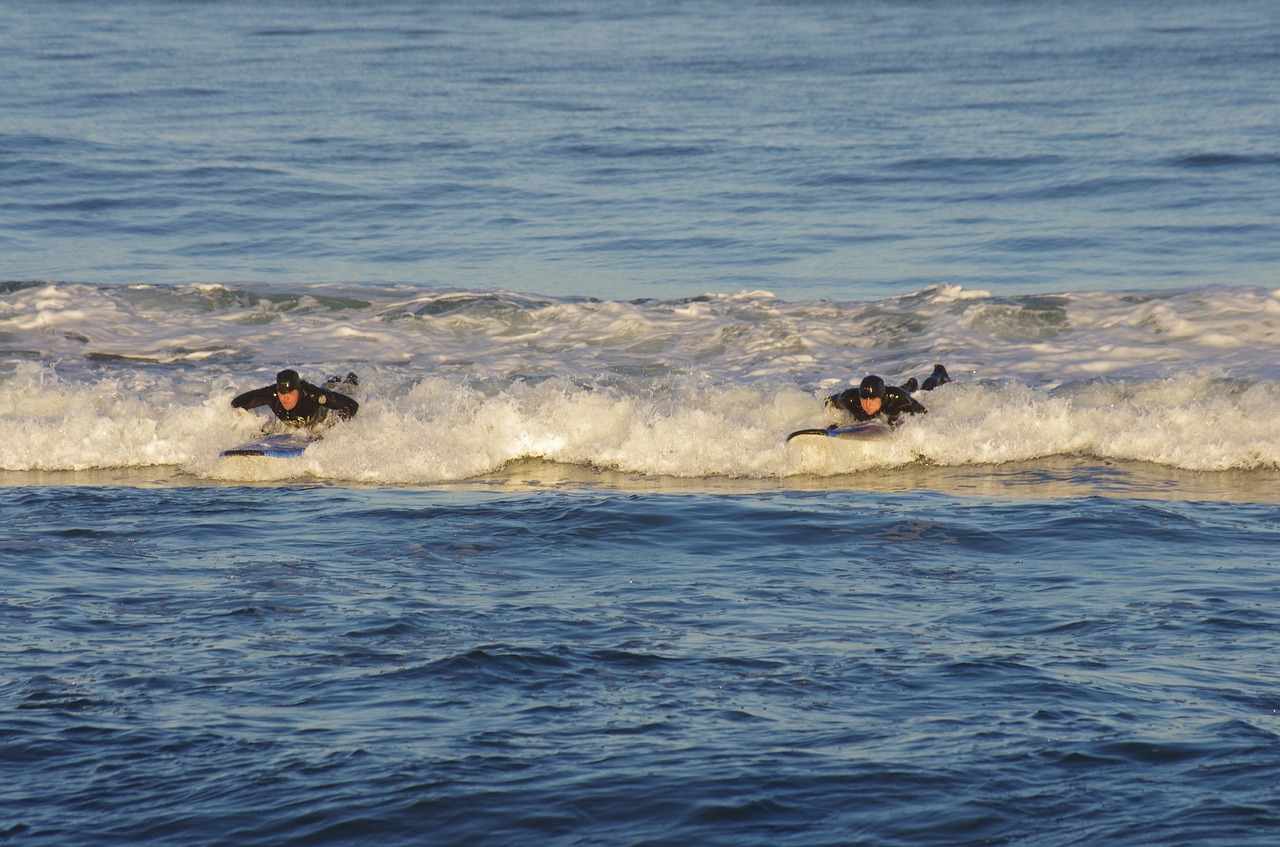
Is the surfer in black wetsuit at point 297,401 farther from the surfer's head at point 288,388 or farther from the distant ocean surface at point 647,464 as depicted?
the distant ocean surface at point 647,464

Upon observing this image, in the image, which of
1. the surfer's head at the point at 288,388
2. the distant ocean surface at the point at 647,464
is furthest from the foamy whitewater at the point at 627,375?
the surfer's head at the point at 288,388

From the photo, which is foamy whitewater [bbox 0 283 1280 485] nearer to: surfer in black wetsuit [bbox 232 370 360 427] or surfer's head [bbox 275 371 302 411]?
surfer in black wetsuit [bbox 232 370 360 427]

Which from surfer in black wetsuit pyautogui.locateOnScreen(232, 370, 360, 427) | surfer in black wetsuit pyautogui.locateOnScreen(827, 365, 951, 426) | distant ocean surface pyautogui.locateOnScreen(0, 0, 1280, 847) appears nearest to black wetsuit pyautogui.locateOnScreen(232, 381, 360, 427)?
surfer in black wetsuit pyautogui.locateOnScreen(232, 370, 360, 427)

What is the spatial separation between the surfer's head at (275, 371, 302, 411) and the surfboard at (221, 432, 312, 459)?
1.59ft

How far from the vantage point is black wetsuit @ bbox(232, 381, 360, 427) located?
15219 mm

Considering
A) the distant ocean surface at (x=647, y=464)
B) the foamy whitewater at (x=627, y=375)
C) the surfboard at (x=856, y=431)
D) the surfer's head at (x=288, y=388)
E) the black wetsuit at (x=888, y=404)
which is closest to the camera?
the distant ocean surface at (x=647, y=464)

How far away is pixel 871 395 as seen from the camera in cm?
1485

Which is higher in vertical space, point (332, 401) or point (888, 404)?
point (332, 401)

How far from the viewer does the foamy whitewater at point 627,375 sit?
14.8 metres

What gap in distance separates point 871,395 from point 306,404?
222 inches

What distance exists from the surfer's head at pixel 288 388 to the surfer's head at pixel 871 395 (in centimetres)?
560

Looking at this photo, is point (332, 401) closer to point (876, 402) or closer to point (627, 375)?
point (627, 375)

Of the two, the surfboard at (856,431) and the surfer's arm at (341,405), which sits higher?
the surfer's arm at (341,405)

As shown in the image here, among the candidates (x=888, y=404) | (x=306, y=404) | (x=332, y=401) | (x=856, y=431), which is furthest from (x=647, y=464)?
(x=306, y=404)
